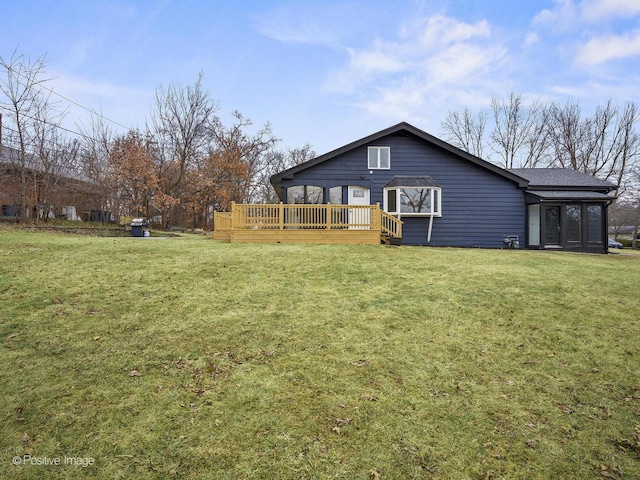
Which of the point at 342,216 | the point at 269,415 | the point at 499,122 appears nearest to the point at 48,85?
the point at 342,216

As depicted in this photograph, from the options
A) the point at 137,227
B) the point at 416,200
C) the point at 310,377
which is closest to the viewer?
the point at 310,377

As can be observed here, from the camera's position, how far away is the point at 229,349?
394 centimetres

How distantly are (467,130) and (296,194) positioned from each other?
26.4m

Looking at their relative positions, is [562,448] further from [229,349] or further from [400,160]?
[400,160]

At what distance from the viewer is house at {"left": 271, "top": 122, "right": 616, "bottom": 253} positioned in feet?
46.9

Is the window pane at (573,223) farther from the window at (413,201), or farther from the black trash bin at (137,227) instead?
the black trash bin at (137,227)

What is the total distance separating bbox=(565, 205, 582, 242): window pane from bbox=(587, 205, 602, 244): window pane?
0.41 m

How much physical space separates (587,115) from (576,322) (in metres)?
35.3

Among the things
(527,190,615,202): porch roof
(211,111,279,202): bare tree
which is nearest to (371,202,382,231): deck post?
(527,190,615,202): porch roof

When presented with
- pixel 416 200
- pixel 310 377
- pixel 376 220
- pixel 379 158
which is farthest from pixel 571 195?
pixel 310 377

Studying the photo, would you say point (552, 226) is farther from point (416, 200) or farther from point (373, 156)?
point (373, 156)

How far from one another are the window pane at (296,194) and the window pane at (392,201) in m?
3.64

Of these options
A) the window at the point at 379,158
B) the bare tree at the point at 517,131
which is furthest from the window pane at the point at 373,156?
the bare tree at the point at 517,131

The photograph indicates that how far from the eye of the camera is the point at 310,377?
11.3 feet
